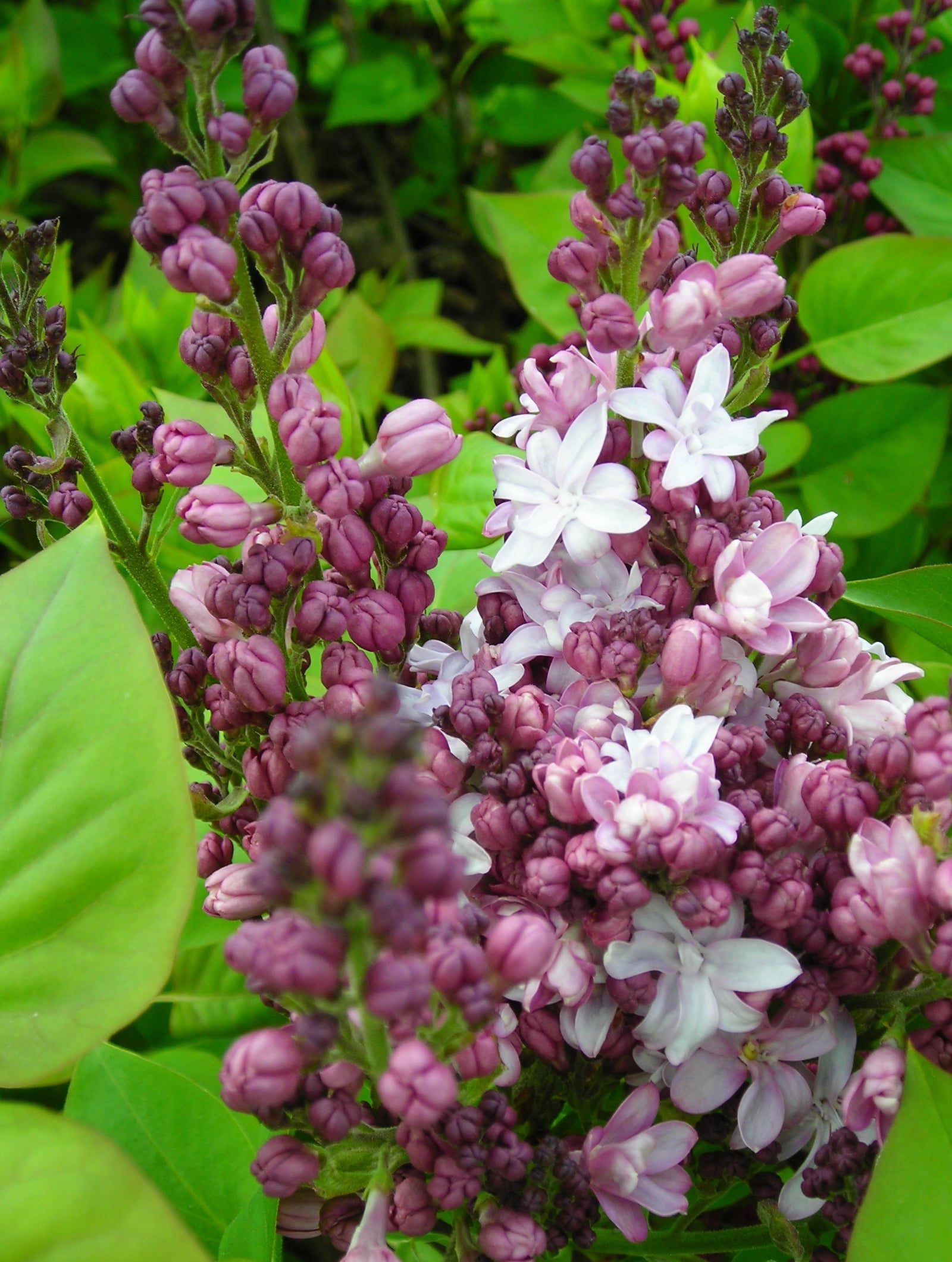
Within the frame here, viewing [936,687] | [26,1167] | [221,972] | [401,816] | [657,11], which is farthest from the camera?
[657,11]

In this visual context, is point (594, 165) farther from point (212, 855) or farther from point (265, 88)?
point (212, 855)

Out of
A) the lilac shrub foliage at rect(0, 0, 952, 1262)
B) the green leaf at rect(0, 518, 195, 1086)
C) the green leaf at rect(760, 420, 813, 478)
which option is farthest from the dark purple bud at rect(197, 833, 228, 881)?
the green leaf at rect(760, 420, 813, 478)

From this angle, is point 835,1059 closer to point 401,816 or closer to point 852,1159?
point 852,1159

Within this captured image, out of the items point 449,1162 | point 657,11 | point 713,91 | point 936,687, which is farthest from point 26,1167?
point 657,11

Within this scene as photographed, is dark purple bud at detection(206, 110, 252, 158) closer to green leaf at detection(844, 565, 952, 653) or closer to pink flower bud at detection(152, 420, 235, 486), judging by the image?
pink flower bud at detection(152, 420, 235, 486)

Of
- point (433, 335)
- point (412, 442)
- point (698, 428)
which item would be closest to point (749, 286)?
point (698, 428)

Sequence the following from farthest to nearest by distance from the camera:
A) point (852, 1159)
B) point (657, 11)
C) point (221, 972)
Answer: point (657, 11), point (221, 972), point (852, 1159)
